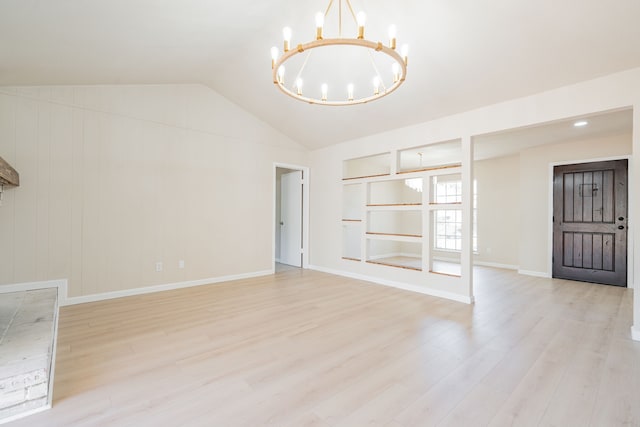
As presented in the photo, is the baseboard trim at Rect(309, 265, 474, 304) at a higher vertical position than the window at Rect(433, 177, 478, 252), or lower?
lower

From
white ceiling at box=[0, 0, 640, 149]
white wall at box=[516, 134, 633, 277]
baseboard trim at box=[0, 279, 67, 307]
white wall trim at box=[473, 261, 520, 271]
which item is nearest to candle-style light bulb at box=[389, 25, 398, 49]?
white ceiling at box=[0, 0, 640, 149]

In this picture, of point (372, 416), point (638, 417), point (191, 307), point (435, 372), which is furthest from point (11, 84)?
point (638, 417)

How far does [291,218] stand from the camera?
669 centimetres

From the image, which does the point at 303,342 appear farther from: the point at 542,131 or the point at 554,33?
the point at 542,131

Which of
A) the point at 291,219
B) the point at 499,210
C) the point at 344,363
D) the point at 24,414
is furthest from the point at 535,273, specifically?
the point at 24,414

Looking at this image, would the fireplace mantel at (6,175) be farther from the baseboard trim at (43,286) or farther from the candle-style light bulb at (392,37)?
the candle-style light bulb at (392,37)

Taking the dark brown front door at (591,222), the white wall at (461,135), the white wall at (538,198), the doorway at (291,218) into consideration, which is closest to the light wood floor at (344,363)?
the white wall at (461,135)

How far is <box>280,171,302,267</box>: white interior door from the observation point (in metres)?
6.50

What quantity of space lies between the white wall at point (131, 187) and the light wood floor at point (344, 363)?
680 mm

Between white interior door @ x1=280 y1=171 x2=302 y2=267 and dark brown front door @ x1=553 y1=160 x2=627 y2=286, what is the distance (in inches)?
196

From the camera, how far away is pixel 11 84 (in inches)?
132

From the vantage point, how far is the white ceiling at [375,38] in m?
2.40

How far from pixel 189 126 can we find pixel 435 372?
4722 mm

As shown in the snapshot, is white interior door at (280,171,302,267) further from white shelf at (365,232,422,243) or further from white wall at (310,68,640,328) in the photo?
white shelf at (365,232,422,243)
